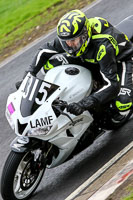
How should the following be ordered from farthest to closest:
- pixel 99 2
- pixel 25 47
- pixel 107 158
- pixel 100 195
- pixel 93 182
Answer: pixel 99 2, pixel 25 47, pixel 107 158, pixel 93 182, pixel 100 195

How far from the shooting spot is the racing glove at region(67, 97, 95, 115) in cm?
484

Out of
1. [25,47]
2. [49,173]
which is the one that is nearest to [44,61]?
[49,173]

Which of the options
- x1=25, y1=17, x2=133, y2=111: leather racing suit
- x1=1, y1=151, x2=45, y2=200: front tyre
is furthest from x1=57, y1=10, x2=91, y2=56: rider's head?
x1=1, y1=151, x2=45, y2=200: front tyre

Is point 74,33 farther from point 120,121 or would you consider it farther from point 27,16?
point 27,16

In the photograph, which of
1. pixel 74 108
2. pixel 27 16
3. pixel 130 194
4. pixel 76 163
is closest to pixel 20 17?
pixel 27 16

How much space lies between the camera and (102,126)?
5.90 meters

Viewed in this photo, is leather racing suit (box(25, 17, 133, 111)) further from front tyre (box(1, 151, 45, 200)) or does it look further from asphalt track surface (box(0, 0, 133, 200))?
front tyre (box(1, 151, 45, 200))

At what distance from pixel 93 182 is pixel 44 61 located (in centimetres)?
180

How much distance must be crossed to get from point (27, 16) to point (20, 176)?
9.31m

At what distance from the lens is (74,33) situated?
5.09 meters

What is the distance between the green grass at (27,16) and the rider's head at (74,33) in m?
7.12

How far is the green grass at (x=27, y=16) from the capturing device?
1266cm

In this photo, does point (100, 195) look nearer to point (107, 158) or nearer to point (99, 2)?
point (107, 158)

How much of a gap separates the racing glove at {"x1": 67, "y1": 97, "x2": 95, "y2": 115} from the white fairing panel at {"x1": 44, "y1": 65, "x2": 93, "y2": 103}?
7.6 inches
